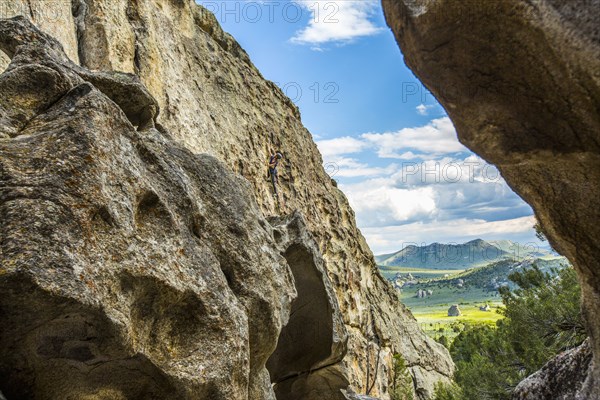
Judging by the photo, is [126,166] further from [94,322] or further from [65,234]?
[94,322]

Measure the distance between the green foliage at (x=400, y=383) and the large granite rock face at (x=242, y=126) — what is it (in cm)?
93

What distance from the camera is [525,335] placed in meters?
24.1

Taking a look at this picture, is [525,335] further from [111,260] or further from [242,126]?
[242,126]

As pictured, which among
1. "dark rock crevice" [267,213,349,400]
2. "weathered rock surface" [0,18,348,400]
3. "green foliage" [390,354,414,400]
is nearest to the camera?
"weathered rock surface" [0,18,348,400]

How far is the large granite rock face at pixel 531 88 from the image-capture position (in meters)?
5.90

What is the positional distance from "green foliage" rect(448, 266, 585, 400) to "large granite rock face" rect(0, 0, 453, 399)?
8.18m

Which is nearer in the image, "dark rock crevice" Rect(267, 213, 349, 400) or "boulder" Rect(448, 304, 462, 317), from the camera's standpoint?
"dark rock crevice" Rect(267, 213, 349, 400)

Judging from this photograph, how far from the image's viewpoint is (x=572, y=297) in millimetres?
20922

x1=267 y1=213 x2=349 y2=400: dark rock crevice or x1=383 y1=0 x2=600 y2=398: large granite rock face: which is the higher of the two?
x1=383 y1=0 x2=600 y2=398: large granite rock face

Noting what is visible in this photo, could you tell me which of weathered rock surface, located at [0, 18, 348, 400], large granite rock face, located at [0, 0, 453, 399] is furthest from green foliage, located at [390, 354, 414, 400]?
weathered rock surface, located at [0, 18, 348, 400]

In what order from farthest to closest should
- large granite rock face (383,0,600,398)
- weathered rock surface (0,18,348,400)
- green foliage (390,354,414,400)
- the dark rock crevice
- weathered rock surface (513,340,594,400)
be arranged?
green foliage (390,354,414,400), the dark rock crevice, weathered rock surface (513,340,594,400), weathered rock surface (0,18,348,400), large granite rock face (383,0,600,398)

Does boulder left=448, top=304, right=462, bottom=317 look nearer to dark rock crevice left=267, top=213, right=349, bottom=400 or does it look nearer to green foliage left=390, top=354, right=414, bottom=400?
green foliage left=390, top=354, right=414, bottom=400

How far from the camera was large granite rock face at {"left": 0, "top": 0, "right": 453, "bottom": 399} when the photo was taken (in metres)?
20.8

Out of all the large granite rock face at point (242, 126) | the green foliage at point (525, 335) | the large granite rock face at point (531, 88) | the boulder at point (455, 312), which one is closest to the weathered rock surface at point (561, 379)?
the large granite rock face at point (531, 88)
